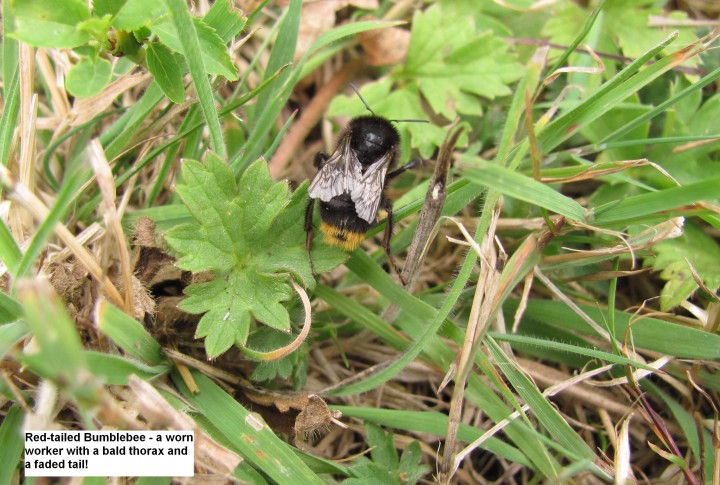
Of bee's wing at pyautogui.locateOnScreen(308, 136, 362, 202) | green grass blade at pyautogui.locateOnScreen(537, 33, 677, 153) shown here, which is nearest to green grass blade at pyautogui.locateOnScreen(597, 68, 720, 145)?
green grass blade at pyautogui.locateOnScreen(537, 33, 677, 153)

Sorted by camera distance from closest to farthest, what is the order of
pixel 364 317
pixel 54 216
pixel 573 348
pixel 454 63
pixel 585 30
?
pixel 54 216
pixel 573 348
pixel 585 30
pixel 364 317
pixel 454 63

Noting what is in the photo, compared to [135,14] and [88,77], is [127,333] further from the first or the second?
[135,14]

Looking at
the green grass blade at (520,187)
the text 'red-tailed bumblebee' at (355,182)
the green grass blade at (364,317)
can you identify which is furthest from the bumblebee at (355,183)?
the green grass blade at (520,187)

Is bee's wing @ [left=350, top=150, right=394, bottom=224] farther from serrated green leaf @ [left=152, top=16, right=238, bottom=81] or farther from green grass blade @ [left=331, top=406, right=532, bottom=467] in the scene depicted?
green grass blade @ [left=331, top=406, right=532, bottom=467]

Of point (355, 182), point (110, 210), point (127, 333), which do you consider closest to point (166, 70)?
point (110, 210)

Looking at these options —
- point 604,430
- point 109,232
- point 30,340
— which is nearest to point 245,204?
point 109,232

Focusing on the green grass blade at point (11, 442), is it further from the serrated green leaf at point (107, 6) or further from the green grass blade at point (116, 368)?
the serrated green leaf at point (107, 6)
